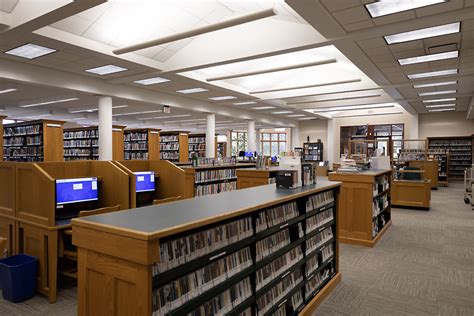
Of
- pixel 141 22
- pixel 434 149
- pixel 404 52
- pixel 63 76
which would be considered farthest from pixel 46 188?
pixel 434 149

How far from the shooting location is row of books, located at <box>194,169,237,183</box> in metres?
7.65

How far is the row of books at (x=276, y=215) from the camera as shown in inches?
98.0

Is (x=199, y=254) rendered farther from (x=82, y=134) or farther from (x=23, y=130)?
(x=82, y=134)

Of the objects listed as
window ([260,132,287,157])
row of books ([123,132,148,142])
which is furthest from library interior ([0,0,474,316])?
window ([260,132,287,157])

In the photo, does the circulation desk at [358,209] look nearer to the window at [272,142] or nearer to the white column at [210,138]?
the white column at [210,138]

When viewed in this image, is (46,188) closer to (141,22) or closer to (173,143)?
(141,22)

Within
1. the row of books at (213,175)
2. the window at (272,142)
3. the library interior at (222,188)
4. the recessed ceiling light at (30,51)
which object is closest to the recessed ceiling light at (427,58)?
the library interior at (222,188)

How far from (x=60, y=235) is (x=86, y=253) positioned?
6.95 feet

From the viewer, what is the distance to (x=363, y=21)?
15.0ft

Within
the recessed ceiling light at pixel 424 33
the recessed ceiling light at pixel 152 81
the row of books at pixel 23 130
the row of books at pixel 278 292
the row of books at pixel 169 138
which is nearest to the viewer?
the row of books at pixel 278 292

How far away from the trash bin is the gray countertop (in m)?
2.14

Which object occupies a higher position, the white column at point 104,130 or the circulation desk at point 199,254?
the white column at point 104,130

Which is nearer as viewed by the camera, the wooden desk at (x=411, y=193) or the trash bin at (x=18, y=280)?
the trash bin at (x=18, y=280)

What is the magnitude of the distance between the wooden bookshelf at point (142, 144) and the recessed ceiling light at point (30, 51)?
5290 millimetres
